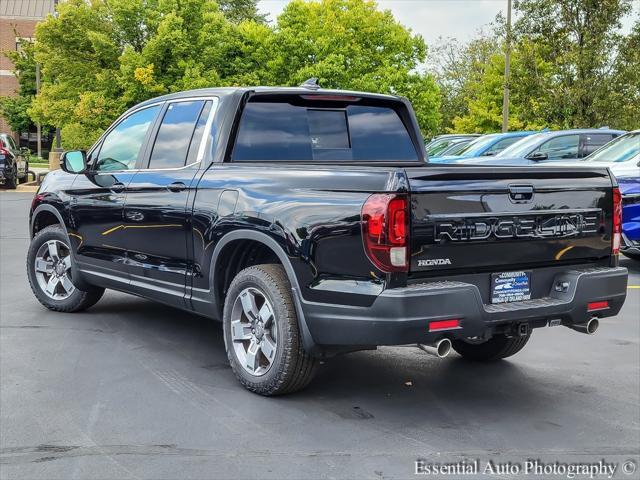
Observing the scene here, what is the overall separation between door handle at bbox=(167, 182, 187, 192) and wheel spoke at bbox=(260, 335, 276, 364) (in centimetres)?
133

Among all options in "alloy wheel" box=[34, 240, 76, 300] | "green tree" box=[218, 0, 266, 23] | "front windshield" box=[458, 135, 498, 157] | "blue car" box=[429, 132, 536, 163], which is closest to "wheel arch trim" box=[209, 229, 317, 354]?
"alloy wheel" box=[34, 240, 76, 300]

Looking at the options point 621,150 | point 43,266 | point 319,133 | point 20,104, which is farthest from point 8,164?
point 20,104

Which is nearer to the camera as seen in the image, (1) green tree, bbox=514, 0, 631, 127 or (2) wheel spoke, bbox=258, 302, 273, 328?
(2) wheel spoke, bbox=258, 302, 273, 328

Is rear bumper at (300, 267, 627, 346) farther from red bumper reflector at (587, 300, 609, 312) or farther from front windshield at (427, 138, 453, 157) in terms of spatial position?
front windshield at (427, 138, 453, 157)

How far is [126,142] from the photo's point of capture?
666 centimetres

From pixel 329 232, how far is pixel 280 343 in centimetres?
A: 78

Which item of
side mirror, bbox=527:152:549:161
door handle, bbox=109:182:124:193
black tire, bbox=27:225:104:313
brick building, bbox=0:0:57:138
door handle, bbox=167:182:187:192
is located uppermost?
brick building, bbox=0:0:57:138

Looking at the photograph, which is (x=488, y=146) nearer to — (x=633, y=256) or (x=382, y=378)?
(x=633, y=256)

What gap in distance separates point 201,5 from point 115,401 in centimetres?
3072

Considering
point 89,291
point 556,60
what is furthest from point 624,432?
Result: point 556,60

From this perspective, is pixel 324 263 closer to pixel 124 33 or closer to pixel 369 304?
pixel 369 304

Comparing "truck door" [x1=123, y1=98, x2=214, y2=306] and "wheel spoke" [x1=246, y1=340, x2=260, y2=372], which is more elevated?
"truck door" [x1=123, y1=98, x2=214, y2=306]

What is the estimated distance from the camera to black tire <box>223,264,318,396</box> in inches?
185

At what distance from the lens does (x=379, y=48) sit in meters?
40.6
